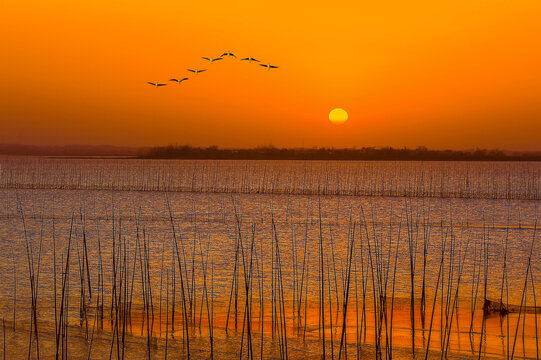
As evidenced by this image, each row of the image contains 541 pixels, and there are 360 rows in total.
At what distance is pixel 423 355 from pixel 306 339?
3.08 feet

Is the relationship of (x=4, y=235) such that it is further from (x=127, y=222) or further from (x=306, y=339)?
(x=306, y=339)

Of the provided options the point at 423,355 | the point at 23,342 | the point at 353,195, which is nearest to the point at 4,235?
the point at 23,342

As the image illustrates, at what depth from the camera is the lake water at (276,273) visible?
18.0ft

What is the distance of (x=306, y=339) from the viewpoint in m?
5.54

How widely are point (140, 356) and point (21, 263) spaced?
4.98 m

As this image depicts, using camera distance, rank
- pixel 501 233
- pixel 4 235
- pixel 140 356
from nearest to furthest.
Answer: pixel 140 356 → pixel 4 235 → pixel 501 233

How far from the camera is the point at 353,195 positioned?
2605 cm

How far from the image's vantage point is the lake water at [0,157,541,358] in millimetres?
5492

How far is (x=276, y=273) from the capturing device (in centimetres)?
898

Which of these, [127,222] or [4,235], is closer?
[4,235]

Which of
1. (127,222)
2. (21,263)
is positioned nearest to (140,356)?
(21,263)

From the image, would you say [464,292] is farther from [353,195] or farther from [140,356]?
[353,195]

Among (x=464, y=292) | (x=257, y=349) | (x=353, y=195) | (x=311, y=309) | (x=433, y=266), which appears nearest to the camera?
(x=257, y=349)

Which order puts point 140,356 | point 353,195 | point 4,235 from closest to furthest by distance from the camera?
point 140,356
point 4,235
point 353,195
